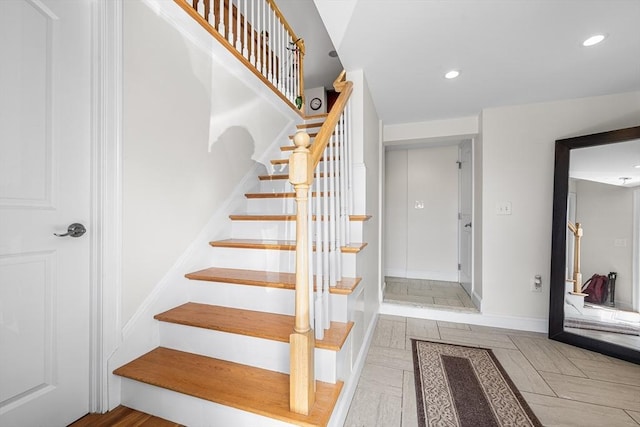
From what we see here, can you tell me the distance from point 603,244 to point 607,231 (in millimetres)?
109

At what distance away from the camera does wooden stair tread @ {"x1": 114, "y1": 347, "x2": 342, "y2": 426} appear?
102cm

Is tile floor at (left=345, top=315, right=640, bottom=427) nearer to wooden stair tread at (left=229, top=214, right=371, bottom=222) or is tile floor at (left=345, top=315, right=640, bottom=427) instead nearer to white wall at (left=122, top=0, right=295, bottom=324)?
wooden stair tread at (left=229, top=214, right=371, bottom=222)

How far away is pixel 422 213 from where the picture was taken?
13.5 ft

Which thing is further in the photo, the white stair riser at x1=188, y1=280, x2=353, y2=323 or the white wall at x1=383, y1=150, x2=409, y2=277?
the white wall at x1=383, y1=150, x2=409, y2=277

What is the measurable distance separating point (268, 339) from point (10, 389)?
95cm

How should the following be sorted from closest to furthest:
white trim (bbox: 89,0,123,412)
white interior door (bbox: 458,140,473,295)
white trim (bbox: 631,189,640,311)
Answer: white trim (bbox: 89,0,123,412)
white trim (bbox: 631,189,640,311)
white interior door (bbox: 458,140,473,295)

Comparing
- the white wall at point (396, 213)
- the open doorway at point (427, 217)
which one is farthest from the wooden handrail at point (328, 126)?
the white wall at point (396, 213)

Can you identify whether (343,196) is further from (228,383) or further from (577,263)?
(577,263)

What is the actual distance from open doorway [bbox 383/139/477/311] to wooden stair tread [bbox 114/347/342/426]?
259cm

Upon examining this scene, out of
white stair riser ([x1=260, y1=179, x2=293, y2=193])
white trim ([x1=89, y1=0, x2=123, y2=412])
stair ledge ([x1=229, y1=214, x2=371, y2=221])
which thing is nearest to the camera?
white trim ([x1=89, y1=0, x2=123, y2=412])

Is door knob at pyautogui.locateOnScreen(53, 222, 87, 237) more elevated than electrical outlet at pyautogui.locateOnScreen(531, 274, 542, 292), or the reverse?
door knob at pyautogui.locateOnScreen(53, 222, 87, 237)

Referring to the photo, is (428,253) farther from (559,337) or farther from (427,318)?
(559,337)

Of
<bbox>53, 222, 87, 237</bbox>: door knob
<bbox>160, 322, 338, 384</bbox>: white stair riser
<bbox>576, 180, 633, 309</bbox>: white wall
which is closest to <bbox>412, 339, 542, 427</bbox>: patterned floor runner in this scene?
<bbox>160, 322, 338, 384</bbox>: white stair riser

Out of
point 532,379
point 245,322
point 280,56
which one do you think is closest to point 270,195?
point 245,322
